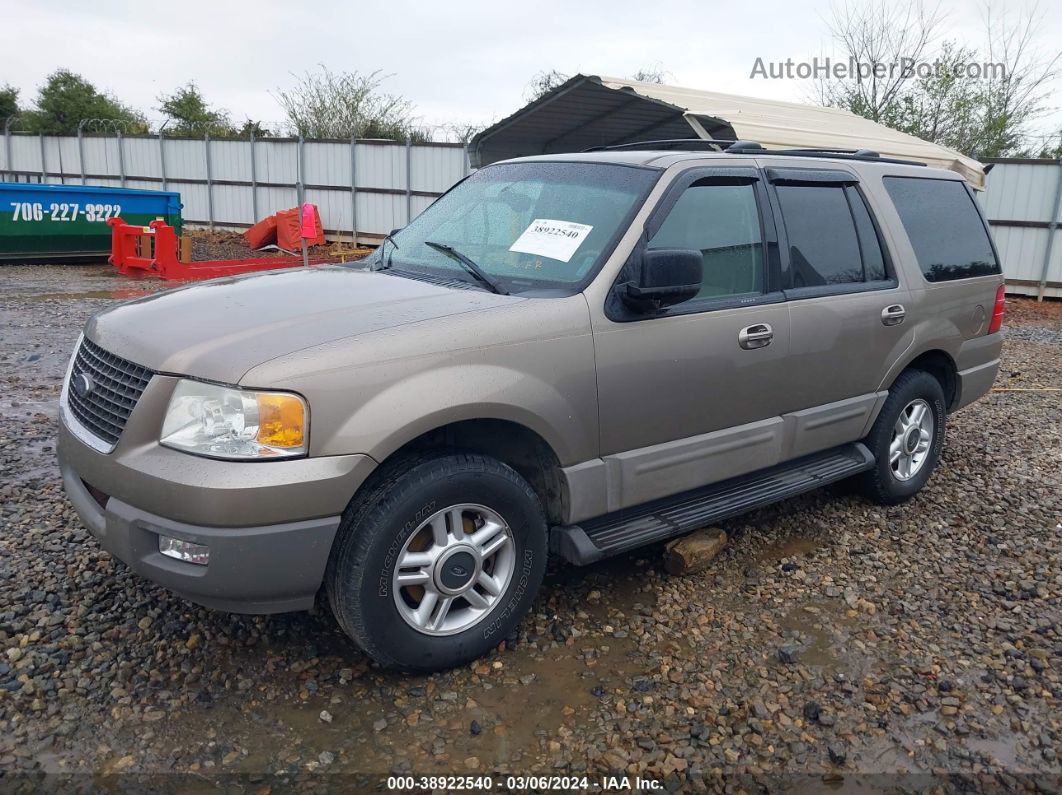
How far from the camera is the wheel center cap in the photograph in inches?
116

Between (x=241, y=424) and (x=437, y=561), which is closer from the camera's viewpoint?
(x=241, y=424)

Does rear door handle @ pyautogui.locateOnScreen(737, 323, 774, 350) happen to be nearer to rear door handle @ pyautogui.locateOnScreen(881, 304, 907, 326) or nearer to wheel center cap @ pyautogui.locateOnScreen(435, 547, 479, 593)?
rear door handle @ pyautogui.locateOnScreen(881, 304, 907, 326)

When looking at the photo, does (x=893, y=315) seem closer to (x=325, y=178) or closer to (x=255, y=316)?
(x=255, y=316)

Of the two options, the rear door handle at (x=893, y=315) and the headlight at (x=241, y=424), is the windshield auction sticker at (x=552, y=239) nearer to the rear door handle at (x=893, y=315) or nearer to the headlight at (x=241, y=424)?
the headlight at (x=241, y=424)

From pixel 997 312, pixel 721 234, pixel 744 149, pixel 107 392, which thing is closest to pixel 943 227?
pixel 997 312

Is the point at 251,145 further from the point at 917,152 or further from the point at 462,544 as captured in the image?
the point at 462,544

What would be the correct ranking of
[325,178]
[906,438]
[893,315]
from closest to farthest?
1. [893,315]
2. [906,438]
3. [325,178]

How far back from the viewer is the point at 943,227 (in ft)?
16.2

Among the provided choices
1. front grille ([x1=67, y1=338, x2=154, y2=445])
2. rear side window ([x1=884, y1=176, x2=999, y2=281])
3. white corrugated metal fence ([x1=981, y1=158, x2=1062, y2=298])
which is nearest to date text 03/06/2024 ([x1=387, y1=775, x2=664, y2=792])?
front grille ([x1=67, y1=338, x2=154, y2=445])

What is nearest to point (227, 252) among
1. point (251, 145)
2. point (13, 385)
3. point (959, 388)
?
point (251, 145)

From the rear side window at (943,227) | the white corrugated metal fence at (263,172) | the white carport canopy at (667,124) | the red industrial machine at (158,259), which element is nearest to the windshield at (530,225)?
the rear side window at (943,227)

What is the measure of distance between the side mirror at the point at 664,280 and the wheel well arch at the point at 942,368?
216 centimetres

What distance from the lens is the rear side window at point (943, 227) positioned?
4.73m

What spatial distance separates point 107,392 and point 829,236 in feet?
11.1
